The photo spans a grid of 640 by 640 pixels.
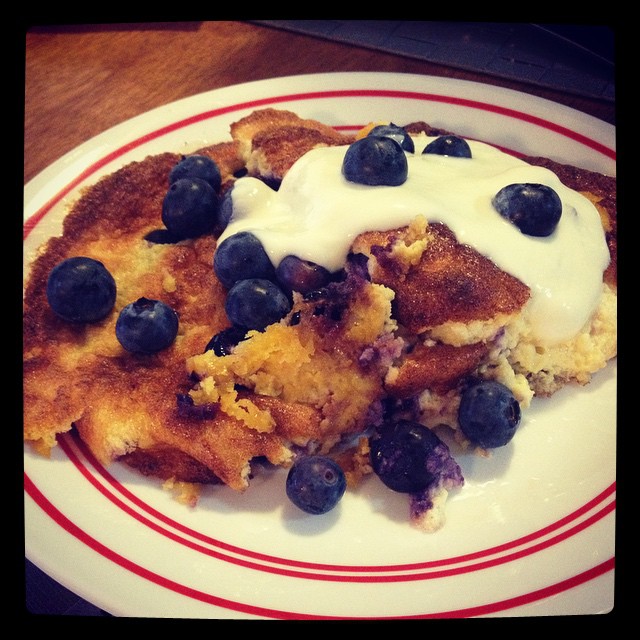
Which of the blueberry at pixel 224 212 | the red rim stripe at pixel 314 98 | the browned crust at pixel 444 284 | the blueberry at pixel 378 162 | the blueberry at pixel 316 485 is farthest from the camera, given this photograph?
the red rim stripe at pixel 314 98

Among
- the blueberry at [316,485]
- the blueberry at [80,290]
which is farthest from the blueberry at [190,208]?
the blueberry at [316,485]

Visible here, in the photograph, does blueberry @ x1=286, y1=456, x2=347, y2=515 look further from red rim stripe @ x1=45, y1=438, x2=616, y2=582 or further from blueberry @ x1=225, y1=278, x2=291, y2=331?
blueberry @ x1=225, y1=278, x2=291, y2=331

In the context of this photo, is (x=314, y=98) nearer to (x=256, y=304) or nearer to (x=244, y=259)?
(x=244, y=259)

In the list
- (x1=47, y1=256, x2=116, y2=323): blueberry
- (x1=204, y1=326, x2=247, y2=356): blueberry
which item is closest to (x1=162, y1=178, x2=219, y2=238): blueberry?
(x1=47, y1=256, x2=116, y2=323): blueberry

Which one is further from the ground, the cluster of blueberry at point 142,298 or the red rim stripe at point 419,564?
the cluster of blueberry at point 142,298

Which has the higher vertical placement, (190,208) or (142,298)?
(190,208)

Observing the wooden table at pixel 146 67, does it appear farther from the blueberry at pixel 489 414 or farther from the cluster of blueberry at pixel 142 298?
the blueberry at pixel 489 414

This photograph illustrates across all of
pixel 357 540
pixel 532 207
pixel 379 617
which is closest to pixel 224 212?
pixel 532 207
